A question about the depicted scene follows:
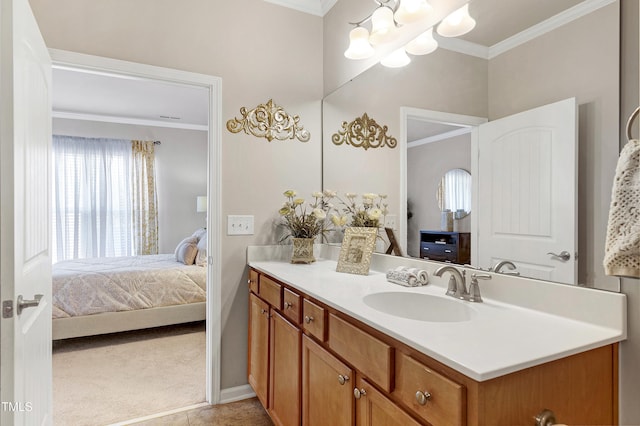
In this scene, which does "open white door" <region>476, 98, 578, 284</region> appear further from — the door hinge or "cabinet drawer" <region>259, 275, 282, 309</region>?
Answer: the door hinge

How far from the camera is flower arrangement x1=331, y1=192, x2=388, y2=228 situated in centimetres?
203

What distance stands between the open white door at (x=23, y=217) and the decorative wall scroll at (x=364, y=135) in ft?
5.24

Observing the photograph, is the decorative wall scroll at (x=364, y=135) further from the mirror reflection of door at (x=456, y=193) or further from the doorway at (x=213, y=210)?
the doorway at (x=213, y=210)

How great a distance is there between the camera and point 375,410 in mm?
1055

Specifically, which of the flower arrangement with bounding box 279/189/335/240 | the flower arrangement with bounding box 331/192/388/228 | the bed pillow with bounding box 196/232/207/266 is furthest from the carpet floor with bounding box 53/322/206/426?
the flower arrangement with bounding box 331/192/388/228

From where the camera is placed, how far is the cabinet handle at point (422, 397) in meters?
0.85

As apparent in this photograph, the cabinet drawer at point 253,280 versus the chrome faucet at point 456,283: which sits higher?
the chrome faucet at point 456,283

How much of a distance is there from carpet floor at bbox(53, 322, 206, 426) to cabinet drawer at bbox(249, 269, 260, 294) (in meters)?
0.81

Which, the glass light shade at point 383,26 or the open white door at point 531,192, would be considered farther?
the glass light shade at point 383,26

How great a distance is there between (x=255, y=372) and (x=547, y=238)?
172 cm

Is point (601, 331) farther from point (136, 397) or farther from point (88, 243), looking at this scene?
point (88, 243)

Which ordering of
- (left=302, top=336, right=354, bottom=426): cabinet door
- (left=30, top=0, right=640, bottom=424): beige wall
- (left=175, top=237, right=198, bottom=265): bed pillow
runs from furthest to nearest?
(left=175, top=237, right=198, bottom=265): bed pillow < (left=30, top=0, right=640, bottom=424): beige wall < (left=302, top=336, right=354, bottom=426): cabinet door

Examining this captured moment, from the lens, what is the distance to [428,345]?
0.86m

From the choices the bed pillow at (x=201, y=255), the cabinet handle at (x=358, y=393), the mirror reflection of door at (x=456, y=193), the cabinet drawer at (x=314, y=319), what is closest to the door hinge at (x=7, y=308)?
the cabinet drawer at (x=314, y=319)
